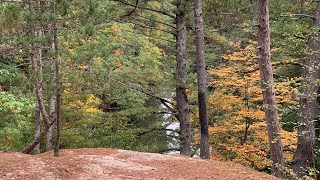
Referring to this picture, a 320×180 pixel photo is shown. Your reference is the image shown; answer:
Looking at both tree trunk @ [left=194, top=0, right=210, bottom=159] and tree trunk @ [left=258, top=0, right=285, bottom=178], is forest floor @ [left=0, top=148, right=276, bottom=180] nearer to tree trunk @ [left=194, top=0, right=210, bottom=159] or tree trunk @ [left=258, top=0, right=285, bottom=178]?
tree trunk @ [left=258, top=0, right=285, bottom=178]

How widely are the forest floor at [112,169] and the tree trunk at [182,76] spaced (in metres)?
3.37

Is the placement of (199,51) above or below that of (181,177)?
above

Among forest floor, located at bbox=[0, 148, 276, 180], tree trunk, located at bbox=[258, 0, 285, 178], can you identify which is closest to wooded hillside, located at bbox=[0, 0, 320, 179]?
tree trunk, located at bbox=[258, 0, 285, 178]

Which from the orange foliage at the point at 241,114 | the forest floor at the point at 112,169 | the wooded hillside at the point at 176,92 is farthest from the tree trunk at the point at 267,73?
the orange foliage at the point at 241,114

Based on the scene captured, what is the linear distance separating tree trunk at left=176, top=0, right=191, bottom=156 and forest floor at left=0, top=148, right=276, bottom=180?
11.0 ft

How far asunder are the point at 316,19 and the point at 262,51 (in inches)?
141

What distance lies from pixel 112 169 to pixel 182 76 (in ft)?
18.0

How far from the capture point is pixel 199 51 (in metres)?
10.2

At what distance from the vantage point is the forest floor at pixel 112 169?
548 centimetres

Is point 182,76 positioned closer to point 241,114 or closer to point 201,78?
point 201,78

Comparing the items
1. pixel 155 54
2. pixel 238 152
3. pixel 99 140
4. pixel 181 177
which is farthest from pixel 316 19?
pixel 99 140

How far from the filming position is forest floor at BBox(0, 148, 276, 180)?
548 cm

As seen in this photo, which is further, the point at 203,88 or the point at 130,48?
the point at 130,48

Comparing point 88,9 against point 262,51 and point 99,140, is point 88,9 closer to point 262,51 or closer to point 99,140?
point 262,51
